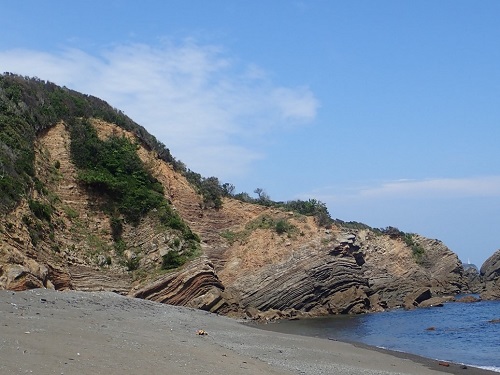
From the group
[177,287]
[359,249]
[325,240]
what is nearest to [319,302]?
[325,240]

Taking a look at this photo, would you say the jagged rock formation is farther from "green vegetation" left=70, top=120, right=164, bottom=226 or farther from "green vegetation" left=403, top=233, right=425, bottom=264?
"green vegetation" left=70, top=120, right=164, bottom=226

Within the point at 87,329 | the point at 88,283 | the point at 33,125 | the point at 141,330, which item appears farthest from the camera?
the point at 33,125

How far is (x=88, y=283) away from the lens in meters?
35.3

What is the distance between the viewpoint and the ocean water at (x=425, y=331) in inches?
1032

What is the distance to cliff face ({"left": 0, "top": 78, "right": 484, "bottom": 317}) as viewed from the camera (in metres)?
33.0

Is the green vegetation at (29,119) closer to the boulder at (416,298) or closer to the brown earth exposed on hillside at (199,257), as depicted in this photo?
the brown earth exposed on hillside at (199,257)

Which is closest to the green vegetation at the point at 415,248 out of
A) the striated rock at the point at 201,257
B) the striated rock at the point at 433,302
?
the striated rock at the point at 201,257

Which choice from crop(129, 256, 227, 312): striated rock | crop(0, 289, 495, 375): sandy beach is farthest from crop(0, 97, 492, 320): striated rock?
crop(0, 289, 495, 375): sandy beach

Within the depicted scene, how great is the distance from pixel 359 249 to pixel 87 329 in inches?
1466

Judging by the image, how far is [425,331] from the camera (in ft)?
114

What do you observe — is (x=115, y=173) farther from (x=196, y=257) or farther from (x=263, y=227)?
(x=263, y=227)

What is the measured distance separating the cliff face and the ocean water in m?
3.64

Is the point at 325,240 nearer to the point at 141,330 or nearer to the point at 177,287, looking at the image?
the point at 177,287

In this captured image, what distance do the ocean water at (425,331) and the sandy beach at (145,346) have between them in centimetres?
287
